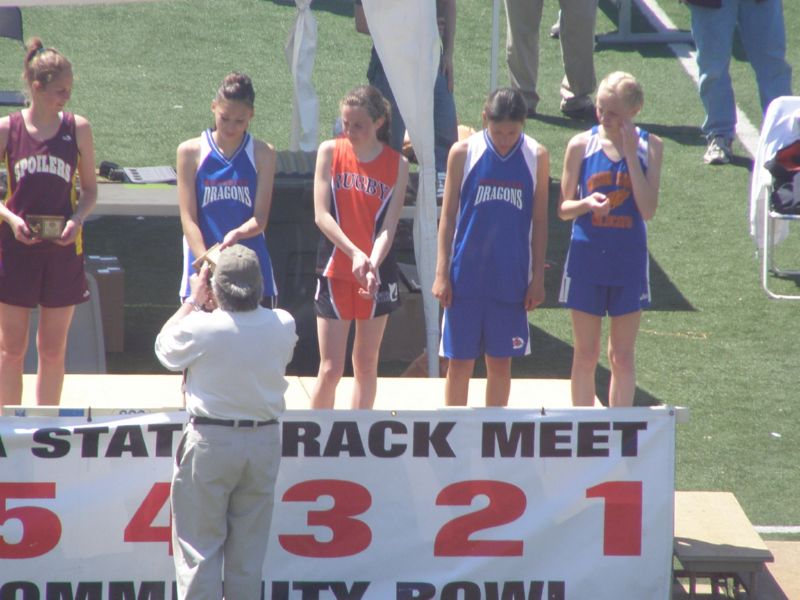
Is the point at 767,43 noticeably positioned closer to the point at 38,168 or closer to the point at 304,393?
the point at 304,393

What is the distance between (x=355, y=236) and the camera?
5.82 meters

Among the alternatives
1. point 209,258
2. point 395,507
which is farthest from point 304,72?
point 395,507

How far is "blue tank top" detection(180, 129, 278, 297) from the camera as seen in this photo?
5.67 metres

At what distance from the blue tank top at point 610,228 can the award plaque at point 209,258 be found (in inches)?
62.1

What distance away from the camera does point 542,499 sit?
517cm

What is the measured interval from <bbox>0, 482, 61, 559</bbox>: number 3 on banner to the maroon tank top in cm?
122

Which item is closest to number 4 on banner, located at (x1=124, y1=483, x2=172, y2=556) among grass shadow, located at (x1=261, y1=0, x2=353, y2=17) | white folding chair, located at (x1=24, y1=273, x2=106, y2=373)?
→ white folding chair, located at (x1=24, y1=273, x2=106, y2=373)

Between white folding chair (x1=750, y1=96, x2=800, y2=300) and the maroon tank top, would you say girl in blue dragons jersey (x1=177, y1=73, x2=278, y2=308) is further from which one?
white folding chair (x1=750, y1=96, x2=800, y2=300)

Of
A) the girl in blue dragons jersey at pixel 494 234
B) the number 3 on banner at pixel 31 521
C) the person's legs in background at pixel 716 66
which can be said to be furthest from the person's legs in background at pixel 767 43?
the number 3 on banner at pixel 31 521

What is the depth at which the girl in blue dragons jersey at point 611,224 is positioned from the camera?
560cm

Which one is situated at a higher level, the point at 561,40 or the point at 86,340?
the point at 561,40

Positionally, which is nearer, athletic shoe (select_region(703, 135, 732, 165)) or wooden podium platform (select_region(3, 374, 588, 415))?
wooden podium platform (select_region(3, 374, 588, 415))

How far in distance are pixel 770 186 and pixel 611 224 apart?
359 cm

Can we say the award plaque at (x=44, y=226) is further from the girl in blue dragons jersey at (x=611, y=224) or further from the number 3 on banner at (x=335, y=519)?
the girl in blue dragons jersey at (x=611, y=224)
